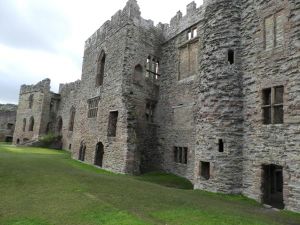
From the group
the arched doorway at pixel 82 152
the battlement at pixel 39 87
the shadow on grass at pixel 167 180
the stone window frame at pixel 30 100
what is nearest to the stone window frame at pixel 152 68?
the shadow on grass at pixel 167 180

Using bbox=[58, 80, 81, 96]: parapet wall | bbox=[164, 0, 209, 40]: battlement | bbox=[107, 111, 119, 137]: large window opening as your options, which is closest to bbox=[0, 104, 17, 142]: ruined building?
bbox=[58, 80, 81, 96]: parapet wall

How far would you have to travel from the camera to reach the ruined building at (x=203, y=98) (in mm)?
11891

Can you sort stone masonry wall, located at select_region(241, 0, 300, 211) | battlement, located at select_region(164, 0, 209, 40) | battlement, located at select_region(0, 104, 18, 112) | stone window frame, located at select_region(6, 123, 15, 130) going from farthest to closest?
battlement, located at select_region(0, 104, 18, 112)
stone window frame, located at select_region(6, 123, 15, 130)
battlement, located at select_region(164, 0, 209, 40)
stone masonry wall, located at select_region(241, 0, 300, 211)

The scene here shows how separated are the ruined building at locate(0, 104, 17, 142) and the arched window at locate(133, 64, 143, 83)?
3619 cm

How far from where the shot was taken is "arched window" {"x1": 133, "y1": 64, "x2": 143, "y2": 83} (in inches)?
792

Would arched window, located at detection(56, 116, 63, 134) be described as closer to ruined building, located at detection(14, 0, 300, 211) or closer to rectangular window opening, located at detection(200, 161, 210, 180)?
ruined building, located at detection(14, 0, 300, 211)

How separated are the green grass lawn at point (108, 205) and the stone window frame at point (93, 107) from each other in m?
10.2

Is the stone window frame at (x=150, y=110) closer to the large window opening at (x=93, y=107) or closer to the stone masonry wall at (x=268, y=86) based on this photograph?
the large window opening at (x=93, y=107)

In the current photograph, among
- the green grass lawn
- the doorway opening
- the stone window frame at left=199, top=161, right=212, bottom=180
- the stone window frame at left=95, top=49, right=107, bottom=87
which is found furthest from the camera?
the stone window frame at left=95, top=49, right=107, bottom=87

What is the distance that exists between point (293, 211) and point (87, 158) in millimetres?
16322

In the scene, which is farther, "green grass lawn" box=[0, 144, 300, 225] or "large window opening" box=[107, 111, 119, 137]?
"large window opening" box=[107, 111, 119, 137]

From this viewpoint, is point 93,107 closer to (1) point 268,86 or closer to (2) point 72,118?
(2) point 72,118

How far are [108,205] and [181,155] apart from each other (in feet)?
32.3

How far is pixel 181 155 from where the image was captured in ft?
59.9
